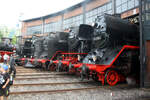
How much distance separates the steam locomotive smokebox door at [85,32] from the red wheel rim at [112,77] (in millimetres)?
2751

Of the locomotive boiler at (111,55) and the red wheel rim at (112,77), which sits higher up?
the locomotive boiler at (111,55)

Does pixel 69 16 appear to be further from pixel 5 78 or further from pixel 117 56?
pixel 5 78

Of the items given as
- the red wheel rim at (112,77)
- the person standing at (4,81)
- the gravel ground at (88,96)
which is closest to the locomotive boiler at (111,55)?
the red wheel rim at (112,77)

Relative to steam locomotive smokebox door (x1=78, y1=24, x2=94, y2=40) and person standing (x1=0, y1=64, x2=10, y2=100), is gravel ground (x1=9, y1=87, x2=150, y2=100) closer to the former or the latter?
person standing (x1=0, y1=64, x2=10, y2=100)

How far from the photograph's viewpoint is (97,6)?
56.5 feet

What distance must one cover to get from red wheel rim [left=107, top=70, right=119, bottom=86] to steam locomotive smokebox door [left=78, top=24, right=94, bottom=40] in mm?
2751

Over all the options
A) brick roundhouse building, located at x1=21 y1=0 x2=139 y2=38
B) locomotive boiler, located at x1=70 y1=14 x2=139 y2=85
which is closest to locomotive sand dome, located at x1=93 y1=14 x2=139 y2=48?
locomotive boiler, located at x1=70 y1=14 x2=139 y2=85

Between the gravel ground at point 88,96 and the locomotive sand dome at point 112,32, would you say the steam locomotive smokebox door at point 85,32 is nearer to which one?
the locomotive sand dome at point 112,32

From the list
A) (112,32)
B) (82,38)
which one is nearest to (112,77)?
(112,32)

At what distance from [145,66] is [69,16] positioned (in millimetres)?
17145

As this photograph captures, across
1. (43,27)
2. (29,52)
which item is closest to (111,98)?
(29,52)

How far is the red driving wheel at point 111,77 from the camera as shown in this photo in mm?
7154

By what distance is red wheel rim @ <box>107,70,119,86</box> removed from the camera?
725cm

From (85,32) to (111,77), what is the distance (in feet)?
10.7
